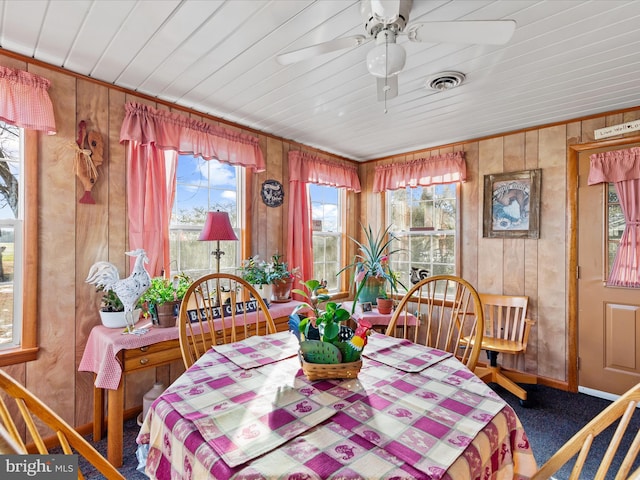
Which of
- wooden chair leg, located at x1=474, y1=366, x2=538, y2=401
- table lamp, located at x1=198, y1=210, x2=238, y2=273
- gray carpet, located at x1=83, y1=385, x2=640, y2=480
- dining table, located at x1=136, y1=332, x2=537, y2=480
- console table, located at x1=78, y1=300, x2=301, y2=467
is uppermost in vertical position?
table lamp, located at x1=198, y1=210, x2=238, y2=273

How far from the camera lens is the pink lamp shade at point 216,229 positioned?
246cm

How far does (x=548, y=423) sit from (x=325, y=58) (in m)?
2.93

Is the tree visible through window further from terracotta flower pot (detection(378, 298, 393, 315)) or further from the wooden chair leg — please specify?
the wooden chair leg

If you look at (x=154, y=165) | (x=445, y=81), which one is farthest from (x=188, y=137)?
(x=445, y=81)

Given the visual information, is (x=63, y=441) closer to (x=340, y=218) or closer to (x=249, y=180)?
(x=249, y=180)

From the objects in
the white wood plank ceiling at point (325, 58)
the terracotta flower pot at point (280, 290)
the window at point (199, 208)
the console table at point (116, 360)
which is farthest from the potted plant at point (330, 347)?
the window at point (199, 208)

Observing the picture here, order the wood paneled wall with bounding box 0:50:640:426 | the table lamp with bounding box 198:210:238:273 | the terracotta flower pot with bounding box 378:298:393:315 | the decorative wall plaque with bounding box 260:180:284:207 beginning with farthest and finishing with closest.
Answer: the decorative wall plaque with bounding box 260:180:284:207 → the terracotta flower pot with bounding box 378:298:393:315 → the table lamp with bounding box 198:210:238:273 → the wood paneled wall with bounding box 0:50:640:426

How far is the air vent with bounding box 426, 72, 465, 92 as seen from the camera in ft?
6.88

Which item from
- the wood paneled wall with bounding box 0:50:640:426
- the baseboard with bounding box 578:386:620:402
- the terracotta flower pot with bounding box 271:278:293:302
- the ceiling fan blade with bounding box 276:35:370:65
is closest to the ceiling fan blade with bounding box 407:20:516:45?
the ceiling fan blade with bounding box 276:35:370:65

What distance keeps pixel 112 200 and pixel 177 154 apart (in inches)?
23.2

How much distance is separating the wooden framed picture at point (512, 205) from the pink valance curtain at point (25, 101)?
3.57 metres

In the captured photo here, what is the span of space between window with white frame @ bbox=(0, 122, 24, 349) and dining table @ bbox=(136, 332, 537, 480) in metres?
1.49

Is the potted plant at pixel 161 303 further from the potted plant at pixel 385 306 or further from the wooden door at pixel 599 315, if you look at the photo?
the wooden door at pixel 599 315

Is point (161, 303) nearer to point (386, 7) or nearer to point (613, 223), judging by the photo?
point (386, 7)
